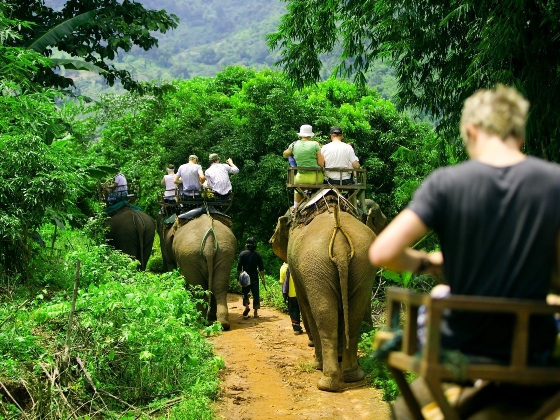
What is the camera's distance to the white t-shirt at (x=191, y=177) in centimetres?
1656

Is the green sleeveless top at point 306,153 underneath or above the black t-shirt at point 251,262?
above

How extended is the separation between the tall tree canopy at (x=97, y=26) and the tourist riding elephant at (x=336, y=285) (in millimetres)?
9004

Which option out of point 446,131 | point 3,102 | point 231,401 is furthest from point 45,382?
point 446,131

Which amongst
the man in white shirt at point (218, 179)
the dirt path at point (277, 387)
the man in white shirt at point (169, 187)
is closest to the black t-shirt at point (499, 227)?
the dirt path at point (277, 387)

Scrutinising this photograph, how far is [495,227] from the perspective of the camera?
127 inches

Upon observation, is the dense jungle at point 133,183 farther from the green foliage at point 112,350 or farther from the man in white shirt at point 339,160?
the man in white shirt at point 339,160

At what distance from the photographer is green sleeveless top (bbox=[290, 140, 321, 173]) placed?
39.1ft

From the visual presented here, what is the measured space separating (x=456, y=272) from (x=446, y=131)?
27.3ft

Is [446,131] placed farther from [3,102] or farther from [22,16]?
[22,16]

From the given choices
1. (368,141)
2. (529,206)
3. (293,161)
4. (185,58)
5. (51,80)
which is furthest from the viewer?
(185,58)

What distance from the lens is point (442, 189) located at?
323 cm

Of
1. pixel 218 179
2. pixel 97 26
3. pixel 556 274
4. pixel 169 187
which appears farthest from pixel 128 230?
pixel 556 274

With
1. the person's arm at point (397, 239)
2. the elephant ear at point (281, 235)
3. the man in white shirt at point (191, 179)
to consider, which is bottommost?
the elephant ear at point (281, 235)

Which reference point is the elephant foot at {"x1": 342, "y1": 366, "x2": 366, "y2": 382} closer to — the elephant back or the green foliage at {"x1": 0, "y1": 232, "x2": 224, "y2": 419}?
the green foliage at {"x1": 0, "y1": 232, "x2": 224, "y2": 419}
